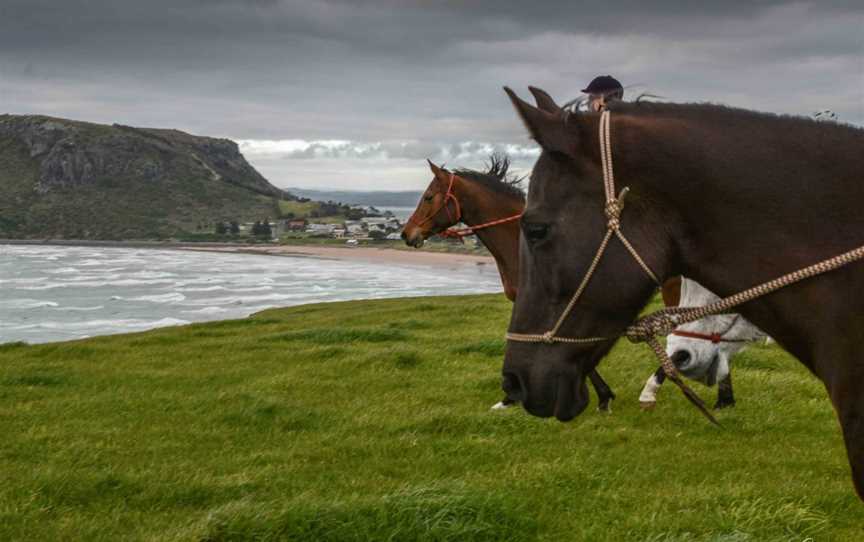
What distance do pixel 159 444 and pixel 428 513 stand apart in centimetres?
468

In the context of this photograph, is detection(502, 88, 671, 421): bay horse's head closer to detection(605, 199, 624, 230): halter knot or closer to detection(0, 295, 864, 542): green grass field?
detection(605, 199, 624, 230): halter knot

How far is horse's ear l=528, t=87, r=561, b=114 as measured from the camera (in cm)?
336

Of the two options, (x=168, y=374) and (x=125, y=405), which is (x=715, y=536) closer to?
(x=125, y=405)

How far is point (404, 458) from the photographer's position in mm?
8211

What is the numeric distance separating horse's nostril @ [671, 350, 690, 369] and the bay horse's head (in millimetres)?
1902

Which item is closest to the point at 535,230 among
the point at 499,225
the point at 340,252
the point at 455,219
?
the point at 499,225

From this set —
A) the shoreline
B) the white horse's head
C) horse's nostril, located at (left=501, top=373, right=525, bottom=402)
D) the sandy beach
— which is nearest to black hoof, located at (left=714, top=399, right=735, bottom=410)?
the white horse's head

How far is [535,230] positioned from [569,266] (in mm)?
199

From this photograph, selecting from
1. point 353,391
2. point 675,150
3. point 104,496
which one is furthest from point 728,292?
point 353,391

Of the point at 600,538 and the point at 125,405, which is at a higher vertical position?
the point at 600,538

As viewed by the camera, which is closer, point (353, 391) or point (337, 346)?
point (353, 391)

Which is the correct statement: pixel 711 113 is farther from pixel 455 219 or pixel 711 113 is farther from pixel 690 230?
pixel 455 219

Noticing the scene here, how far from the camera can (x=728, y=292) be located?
3.05 m

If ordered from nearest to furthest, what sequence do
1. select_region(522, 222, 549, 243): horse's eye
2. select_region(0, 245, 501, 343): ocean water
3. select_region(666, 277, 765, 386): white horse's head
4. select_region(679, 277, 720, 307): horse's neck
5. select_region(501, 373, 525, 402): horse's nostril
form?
select_region(522, 222, 549, 243): horse's eye < select_region(501, 373, 525, 402): horse's nostril < select_region(666, 277, 765, 386): white horse's head < select_region(679, 277, 720, 307): horse's neck < select_region(0, 245, 501, 343): ocean water
